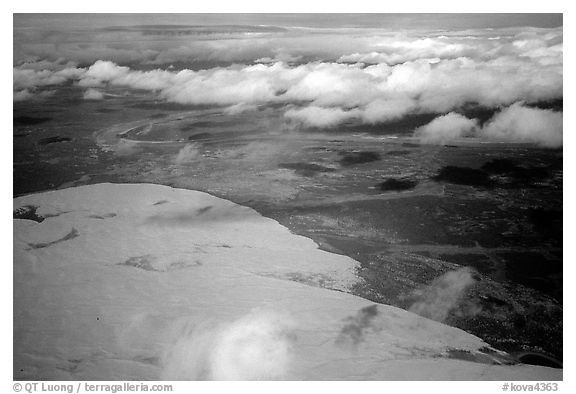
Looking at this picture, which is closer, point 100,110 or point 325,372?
point 325,372

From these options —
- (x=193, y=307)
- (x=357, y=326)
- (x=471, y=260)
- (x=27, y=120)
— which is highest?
(x=27, y=120)

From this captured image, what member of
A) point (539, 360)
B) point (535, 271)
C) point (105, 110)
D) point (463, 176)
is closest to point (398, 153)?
point (463, 176)

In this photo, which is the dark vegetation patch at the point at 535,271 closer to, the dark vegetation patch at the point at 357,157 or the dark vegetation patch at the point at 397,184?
the dark vegetation patch at the point at 397,184

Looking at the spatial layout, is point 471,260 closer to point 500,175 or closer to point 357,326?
point 500,175

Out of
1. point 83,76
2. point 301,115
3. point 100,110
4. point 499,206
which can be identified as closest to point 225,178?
point 301,115

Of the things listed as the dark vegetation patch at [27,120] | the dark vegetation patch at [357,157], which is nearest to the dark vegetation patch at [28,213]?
the dark vegetation patch at [27,120]
